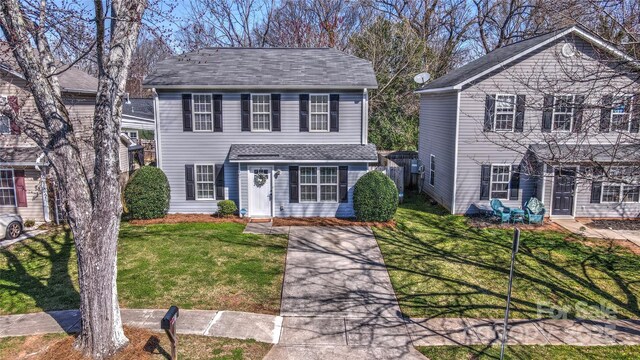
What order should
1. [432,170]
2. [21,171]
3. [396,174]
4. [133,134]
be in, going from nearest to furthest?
[21,171]
[432,170]
[396,174]
[133,134]

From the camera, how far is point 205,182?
1783cm

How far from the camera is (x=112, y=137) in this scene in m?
7.36

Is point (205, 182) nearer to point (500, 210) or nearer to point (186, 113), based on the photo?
point (186, 113)

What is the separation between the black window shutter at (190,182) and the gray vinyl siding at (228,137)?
0.15 metres

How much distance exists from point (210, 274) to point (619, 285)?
10870 mm

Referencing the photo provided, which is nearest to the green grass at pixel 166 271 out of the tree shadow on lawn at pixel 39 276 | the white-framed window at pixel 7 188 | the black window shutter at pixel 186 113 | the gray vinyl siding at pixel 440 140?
the tree shadow on lawn at pixel 39 276

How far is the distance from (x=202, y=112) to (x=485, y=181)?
12.0 m

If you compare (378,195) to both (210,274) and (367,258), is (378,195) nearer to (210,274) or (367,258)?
(367,258)

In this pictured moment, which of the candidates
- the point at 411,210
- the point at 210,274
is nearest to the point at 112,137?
the point at 210,274

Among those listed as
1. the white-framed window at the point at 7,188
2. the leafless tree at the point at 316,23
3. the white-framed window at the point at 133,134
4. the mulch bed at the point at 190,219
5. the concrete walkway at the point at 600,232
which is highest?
the leafless tree at the point at 316,23

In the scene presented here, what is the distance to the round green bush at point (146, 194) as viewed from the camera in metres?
16.6

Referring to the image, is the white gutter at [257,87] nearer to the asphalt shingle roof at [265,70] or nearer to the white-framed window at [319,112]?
the asphalt shingle roof at [265,70]

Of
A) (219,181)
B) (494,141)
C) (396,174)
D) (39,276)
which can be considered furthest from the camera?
(396,174)

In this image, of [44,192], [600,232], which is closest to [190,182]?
[44,192]
